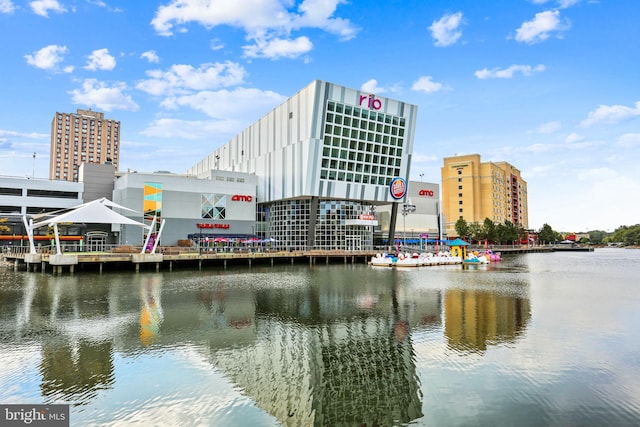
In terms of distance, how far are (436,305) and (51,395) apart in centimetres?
1800

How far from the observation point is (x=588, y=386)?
10.3 m

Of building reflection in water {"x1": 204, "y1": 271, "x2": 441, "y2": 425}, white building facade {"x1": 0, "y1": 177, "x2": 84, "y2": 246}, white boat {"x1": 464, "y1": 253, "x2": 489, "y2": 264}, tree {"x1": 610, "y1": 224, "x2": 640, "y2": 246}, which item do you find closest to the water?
building reflection in water {"x1": 204, "y1": 271, "x2": 441, "y2": 425}

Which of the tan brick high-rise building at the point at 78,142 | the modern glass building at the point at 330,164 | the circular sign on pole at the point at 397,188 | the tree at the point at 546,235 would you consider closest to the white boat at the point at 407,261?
the modern glass building at the point at 330,164

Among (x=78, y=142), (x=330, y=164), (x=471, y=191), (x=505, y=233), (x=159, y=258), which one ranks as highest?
(x=78, y=142)

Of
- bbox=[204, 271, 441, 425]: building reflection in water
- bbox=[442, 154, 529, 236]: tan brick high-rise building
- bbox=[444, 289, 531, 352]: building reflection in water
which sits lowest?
bbox=[204, 271, 441, 425]: building reflection in water

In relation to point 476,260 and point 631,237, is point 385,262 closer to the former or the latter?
point 476,260

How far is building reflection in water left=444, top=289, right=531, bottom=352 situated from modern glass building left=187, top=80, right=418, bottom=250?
38180 millimetres

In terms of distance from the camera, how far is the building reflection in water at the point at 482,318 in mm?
14665

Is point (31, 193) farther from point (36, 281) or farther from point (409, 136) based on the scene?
point (409, 136)

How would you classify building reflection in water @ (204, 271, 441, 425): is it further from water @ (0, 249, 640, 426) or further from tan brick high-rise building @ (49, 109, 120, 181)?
tan brick high-rise building @ (49, 109, 120, 181)

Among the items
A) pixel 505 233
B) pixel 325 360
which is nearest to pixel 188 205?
pixel 325 360

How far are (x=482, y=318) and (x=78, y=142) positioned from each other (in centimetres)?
16880

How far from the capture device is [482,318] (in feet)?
60.7
